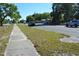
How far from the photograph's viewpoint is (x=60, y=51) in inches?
352

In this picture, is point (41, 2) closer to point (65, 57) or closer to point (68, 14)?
point (65, 57)

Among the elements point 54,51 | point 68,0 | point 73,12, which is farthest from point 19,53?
point 73,12

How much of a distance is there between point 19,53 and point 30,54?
1.58 feet

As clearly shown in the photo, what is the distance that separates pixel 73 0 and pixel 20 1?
2.69 meters

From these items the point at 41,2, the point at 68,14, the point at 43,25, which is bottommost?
the point at 43,25

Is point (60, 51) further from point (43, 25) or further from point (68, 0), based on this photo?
point (43, 25)

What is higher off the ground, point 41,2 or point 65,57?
point 41,2

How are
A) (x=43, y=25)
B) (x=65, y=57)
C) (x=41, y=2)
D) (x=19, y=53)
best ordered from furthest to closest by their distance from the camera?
(x=43, y=25), (x=41, y=2), (x=19, y=53), (x=65, y=57)

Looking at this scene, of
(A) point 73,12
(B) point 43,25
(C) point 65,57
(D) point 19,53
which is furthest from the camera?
(B) point 43,25

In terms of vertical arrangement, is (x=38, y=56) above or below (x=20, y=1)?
below

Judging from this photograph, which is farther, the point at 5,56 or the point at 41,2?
the point at 41,2

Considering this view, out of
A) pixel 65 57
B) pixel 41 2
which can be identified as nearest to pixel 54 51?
pixel 65 57

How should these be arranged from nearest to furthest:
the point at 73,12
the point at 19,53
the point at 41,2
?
1. the point at 19,53
2. the point at 41,2
3. the point at 73,12

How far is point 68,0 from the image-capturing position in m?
11.8
